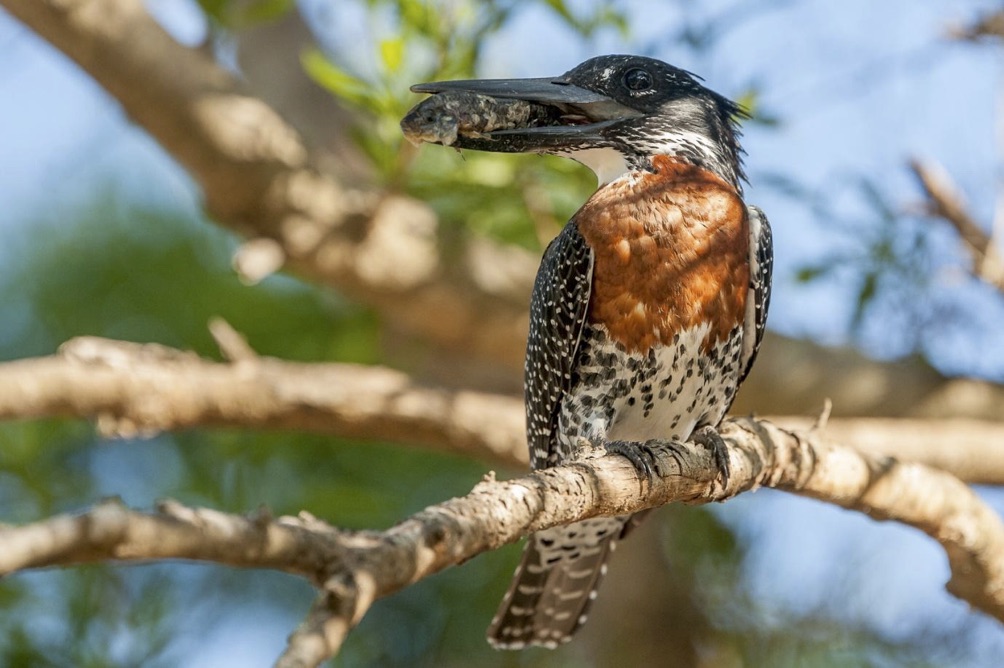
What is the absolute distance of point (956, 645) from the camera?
5.82 m

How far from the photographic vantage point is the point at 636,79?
4.27m

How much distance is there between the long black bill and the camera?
369 cm

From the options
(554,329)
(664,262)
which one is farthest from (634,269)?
(554,329)

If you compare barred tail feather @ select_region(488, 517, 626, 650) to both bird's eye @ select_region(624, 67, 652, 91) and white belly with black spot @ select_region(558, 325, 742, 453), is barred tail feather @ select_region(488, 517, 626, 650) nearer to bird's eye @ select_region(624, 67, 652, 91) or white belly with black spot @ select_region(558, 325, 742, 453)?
white belly with black spot @ select_region(558, 325, 742, 453)

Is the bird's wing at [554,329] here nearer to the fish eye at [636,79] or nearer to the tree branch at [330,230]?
the fish eye at [636,79]

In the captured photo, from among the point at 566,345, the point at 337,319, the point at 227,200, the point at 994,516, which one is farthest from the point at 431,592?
the point at 994,516

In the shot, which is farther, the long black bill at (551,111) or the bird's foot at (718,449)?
the long black bill at (551,111)

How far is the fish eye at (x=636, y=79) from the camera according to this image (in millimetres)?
4258

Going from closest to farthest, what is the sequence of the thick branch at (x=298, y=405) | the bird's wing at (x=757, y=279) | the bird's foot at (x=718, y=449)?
1. the bird's foot at (x=718, y=449)
2. the bird's wing at (x=757, y=279)
3. the thick branch at (x=298, y=405)

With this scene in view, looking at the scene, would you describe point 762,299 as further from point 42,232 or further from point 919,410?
point 42,232

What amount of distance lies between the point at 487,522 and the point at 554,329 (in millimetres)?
1612

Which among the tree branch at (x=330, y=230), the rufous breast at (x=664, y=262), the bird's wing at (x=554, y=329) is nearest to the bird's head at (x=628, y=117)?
the rufous breast at (x=664, y=262)

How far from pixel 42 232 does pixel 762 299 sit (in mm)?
5043

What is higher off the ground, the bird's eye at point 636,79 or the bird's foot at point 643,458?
the bird's eye at point 636,79
